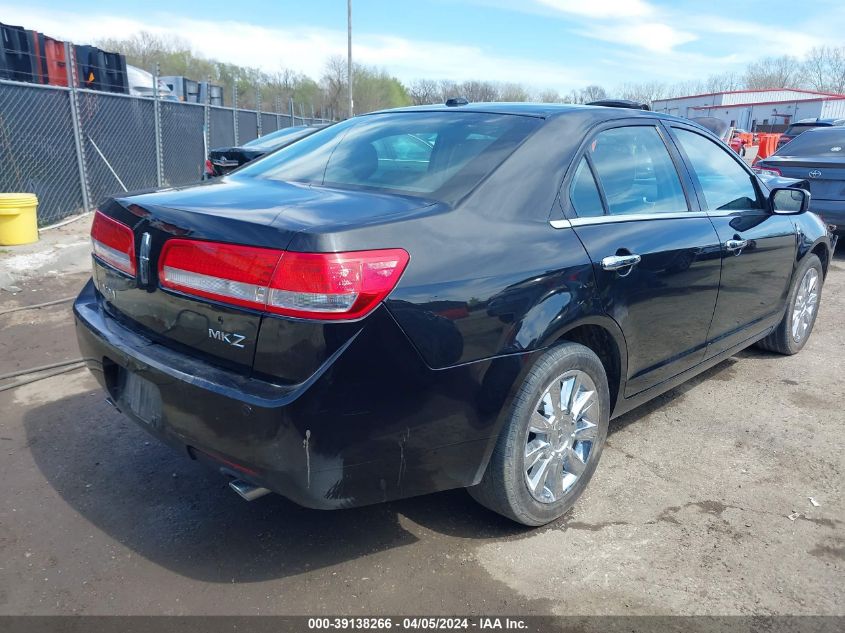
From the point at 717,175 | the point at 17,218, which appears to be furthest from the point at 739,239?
the point at 17,218

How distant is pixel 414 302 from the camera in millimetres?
2102

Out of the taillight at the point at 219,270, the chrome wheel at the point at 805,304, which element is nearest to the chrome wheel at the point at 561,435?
the taillight at the point at 219,270

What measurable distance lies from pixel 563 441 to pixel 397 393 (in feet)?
3.16

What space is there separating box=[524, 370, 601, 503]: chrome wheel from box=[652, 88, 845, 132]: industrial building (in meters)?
35.0

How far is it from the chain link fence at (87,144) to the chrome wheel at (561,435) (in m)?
5.95

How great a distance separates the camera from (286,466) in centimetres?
206

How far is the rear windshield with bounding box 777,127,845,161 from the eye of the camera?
865 centimetres

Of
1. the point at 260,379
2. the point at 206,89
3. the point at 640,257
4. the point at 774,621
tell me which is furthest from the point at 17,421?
the point at 206,89

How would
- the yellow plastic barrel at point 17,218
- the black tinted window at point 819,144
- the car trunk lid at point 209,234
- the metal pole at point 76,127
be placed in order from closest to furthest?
the car trunk lid at point 209,234 < the yellow plastic barrel at point 17,218 < the black tinted window at point 819,144 < the metal pole at point 76,127

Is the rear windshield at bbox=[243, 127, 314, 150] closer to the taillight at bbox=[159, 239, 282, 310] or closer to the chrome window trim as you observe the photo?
the chrome window trim

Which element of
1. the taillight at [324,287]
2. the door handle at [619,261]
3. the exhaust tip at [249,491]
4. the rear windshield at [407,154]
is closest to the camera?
the taillight at [324,287]

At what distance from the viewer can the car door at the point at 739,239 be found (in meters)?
3.60

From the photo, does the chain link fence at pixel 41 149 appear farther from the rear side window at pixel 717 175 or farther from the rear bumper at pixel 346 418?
the rear side window at pixel 717 175

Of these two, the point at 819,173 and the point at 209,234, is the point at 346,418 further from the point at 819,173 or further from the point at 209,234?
the point at 819,173
